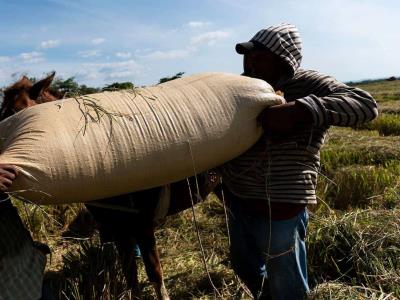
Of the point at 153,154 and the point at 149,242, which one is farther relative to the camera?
the point at 149,242

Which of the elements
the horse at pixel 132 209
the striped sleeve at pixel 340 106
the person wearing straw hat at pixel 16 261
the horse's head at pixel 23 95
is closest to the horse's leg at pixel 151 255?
the horse at pixel 132 209

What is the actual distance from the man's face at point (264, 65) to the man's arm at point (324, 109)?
0.21m

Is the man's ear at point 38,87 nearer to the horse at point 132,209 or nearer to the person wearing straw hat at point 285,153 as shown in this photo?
the horse at point 132,209

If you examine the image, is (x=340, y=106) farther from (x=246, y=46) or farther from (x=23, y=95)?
(x=23, y=95)

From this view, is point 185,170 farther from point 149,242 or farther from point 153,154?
point 149,242

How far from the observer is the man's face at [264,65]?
2268 millimetres

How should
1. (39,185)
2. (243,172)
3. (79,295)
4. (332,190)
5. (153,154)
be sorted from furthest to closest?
(332,190)
(79,295)
(243,172)
(153,154)
(39,185)

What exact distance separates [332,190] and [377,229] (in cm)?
165

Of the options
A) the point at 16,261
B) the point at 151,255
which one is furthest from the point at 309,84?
the point at 16,261

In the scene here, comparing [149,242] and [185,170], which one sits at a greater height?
[185,170]

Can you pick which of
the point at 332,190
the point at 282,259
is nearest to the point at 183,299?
the point at 282,259

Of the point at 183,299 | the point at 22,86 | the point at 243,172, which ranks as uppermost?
the point at 22,86

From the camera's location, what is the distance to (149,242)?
282 cm

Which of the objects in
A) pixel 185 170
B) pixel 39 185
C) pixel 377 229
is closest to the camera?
pixel 39 185
